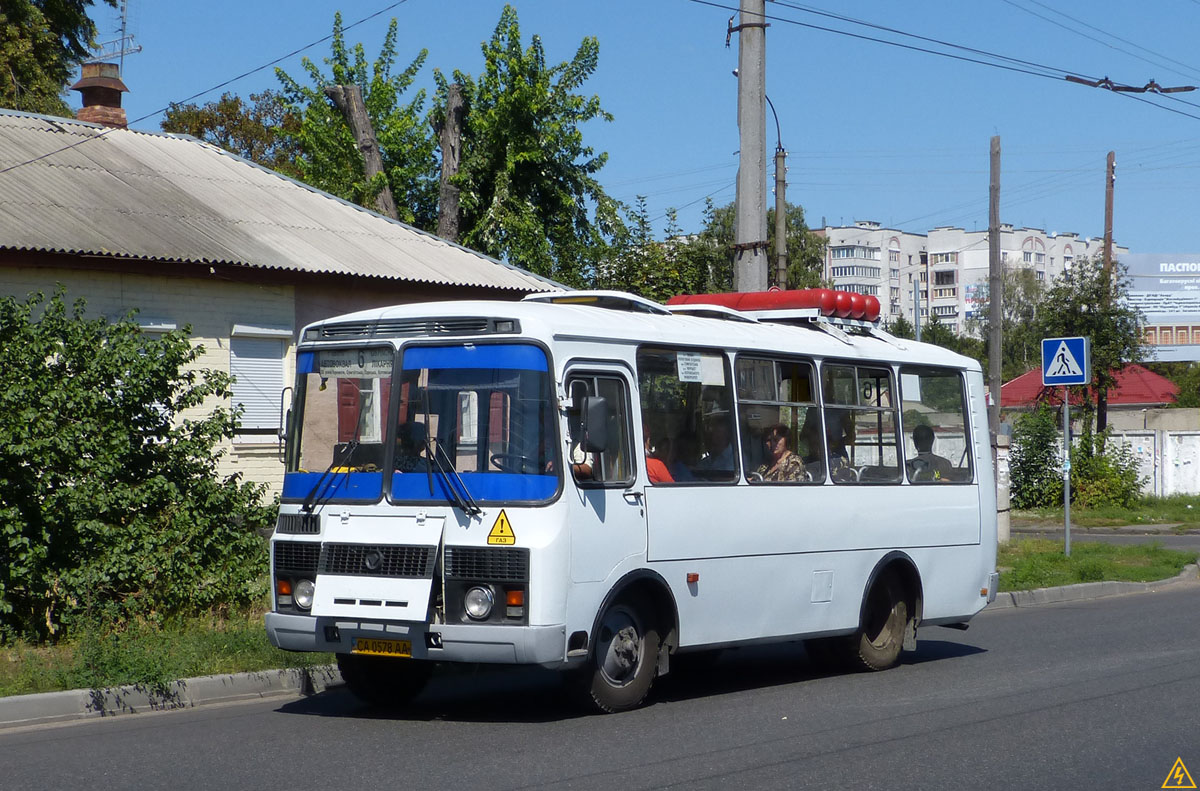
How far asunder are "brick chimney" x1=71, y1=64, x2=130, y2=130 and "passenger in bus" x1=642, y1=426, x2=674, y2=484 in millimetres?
16399

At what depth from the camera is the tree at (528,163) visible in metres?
29.8

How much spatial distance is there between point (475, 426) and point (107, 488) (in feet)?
13.5

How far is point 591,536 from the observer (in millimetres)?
8648

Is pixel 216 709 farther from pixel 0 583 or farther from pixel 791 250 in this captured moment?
pixel 791 250

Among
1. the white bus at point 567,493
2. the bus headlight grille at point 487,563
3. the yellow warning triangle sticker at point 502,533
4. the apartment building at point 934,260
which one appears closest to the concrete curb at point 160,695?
Answer: the white bus at point 567,493

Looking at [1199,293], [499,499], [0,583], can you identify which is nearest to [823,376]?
[499,499]

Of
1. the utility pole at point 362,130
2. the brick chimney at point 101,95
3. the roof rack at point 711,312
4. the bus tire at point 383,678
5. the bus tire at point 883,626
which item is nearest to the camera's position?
the bus tire at point 383,678

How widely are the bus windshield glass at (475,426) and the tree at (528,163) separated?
20444 mm

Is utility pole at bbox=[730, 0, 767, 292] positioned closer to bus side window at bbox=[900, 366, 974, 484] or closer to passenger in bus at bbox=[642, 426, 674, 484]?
bus side window at bbox=[900, 366, 974, 484]

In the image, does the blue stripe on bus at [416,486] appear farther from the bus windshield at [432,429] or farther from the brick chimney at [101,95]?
the brick chimney at [101,95]

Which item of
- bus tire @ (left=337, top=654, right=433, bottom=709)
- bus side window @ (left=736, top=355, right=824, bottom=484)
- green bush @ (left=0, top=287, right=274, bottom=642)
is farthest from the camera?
green bush @ (left=0, top=287, right=274, bottom=642)

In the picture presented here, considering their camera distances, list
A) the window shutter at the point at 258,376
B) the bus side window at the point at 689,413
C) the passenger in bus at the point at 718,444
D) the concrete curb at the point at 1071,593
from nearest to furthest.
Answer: the bus side window at the point at 689,413 → the passenger in bus at the point at 718,444 → the concrete curb at the point at 1071,593 → the window shutter at the point at 258,376

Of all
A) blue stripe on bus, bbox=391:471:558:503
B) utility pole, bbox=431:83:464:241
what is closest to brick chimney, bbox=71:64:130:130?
utility pole, bbox=431:83:464:241

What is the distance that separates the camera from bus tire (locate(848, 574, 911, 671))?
37.9 feet
